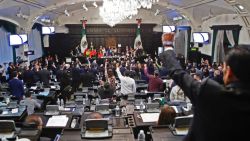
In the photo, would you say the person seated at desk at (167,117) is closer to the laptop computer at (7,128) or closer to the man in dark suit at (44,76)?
the laptop computer at (7,128)

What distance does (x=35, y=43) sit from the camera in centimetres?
2328

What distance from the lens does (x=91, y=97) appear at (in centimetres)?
1018

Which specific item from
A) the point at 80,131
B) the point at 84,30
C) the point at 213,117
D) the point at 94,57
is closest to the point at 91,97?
the point at 80,131

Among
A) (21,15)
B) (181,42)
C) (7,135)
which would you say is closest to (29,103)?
(7,135)

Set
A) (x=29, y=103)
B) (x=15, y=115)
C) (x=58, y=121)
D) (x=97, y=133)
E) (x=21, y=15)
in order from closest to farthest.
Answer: (x=97, y=133), (x=58, y=121), (x=15, y=115), (x=29, y=103), (x=21, y=15)

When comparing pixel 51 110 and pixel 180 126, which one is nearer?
pixel 180 126

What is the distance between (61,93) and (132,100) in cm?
394

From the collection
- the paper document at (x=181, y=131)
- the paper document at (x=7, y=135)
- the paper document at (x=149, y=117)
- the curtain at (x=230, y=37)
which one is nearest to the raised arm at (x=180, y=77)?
the paper document at (x=181, y=131)

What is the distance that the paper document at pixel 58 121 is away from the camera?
6401 millimetres

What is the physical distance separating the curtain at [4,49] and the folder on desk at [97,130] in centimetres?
1346

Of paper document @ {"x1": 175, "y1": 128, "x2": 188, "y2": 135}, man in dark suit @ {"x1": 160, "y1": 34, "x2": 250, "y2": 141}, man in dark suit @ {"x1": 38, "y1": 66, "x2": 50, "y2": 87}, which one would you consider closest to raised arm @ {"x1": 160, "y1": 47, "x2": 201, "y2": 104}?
man in dark suit @ {"x1": 160, "y1": 34, "x2": 250, "y2": 141}

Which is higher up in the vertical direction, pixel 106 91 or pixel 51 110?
pixel 106 91

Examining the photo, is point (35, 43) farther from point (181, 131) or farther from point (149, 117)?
point (181, 131)

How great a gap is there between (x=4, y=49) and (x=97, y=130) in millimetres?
14286
